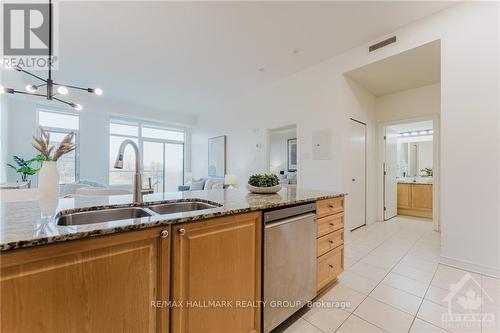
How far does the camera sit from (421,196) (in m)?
4.59

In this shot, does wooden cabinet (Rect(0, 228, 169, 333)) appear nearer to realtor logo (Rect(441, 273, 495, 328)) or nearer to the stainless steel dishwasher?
the stainless steel dishwasher

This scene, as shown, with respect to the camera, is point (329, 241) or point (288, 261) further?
point (329, 241)

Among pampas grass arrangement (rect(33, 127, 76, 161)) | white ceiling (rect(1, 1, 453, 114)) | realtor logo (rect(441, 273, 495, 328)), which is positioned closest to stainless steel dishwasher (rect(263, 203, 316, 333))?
realtor logo (rect(441, 273, 495, 328))

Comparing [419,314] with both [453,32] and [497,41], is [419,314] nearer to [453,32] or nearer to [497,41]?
[497,41]

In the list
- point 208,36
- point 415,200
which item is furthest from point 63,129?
point 415,200

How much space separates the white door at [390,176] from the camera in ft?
14.2

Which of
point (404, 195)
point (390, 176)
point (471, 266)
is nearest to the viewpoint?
point (471, 266)

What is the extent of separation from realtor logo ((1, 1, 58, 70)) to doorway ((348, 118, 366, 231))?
168 inches

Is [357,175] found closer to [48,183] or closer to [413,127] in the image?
[413,127]

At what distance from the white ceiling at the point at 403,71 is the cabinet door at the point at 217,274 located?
122 inches

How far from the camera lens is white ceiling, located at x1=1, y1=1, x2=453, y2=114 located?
2.46 meters

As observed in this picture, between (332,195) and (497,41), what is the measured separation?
7.66ft

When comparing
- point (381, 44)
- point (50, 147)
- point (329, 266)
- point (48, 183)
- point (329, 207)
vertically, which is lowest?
point (329, 266)

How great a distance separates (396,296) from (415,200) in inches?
150
